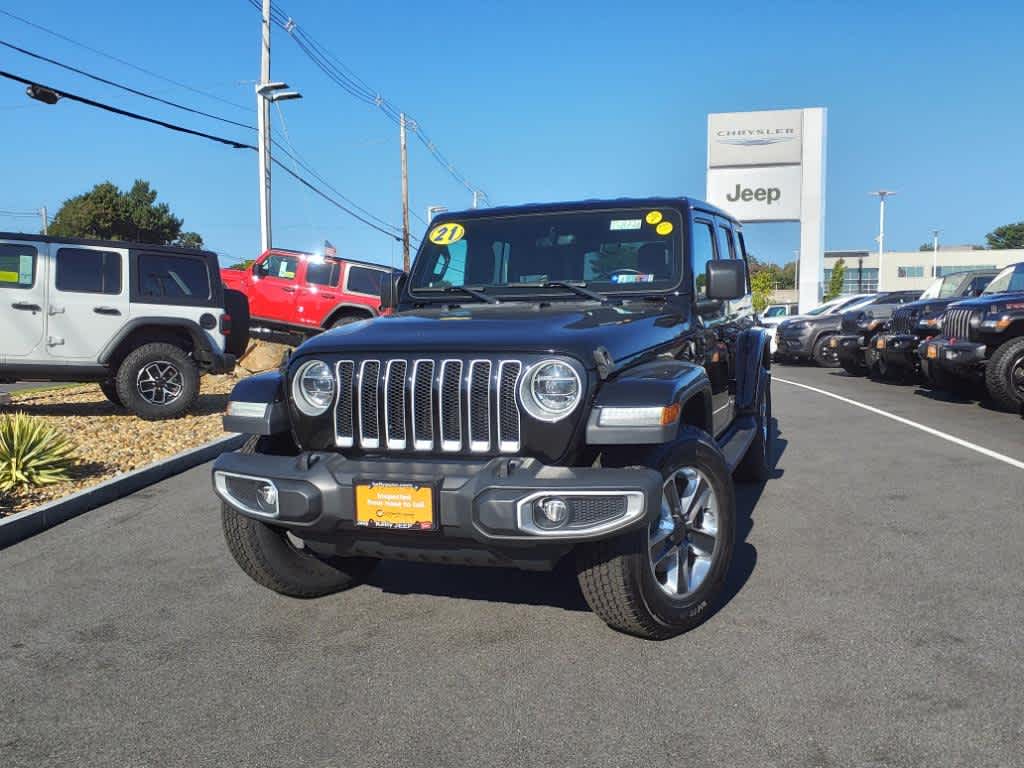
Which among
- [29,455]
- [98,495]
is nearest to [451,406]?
[98,495]

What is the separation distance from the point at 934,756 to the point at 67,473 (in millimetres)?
6637

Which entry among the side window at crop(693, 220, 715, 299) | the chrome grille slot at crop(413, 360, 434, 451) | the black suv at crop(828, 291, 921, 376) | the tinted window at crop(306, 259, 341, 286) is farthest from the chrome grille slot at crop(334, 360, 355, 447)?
the tinted window at crop(306, 259, 341, 286)

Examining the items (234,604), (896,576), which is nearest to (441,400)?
A: (234,604)

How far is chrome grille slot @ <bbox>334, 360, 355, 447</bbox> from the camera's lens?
12.4ft

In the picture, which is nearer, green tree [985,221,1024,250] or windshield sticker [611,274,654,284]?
windshield sticker [611,274,654,284]

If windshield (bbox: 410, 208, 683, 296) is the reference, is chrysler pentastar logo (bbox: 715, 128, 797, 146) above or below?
above

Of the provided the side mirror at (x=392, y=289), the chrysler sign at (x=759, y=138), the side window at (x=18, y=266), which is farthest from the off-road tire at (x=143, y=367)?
the chrysler sign at (x=759, y=138)

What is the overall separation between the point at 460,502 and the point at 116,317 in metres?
8.41

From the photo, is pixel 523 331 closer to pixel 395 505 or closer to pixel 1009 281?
pixel 395 505

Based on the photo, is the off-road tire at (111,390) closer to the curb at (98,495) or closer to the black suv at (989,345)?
the curb at (98,495)

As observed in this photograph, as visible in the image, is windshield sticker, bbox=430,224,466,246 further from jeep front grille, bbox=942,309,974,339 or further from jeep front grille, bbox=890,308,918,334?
jeep front grille, bbox=890,308,918,334

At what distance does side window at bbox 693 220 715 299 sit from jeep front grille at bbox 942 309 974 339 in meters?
7.42

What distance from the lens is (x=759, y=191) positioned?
52562mm

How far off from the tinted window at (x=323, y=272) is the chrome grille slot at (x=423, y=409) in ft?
49.6
